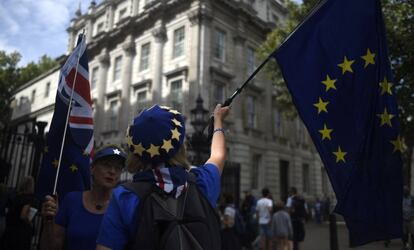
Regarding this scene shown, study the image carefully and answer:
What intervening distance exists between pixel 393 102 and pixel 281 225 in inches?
266

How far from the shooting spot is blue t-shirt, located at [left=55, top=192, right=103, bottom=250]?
2.88 metres

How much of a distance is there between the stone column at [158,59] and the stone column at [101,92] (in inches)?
233

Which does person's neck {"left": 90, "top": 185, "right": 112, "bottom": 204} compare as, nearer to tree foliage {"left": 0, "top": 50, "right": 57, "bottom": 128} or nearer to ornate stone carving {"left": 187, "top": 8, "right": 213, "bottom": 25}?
ornate stone carving {"left": 187, "top": 8, "right": 213, "bottom": 25}

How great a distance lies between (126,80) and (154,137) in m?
24.9

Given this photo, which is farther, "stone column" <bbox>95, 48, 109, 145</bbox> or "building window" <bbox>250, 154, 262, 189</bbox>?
"stone column" <bbox>95, 48, 109, 145</bbox>

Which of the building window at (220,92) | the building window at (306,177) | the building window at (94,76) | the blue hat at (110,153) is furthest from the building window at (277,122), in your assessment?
the blue hat at (110,153)

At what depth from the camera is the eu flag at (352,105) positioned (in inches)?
124

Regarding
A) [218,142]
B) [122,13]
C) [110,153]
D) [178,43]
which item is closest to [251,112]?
[178,43]

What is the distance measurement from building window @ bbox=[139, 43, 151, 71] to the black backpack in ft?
78.8

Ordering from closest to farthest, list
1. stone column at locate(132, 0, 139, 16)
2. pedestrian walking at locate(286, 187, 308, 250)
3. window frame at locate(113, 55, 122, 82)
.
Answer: pedestrian walking at locate(286, 187, 308, 250) < window frame at locate(113, 55, 122, 82) < stone column at locate(132, 0, 139, 16)

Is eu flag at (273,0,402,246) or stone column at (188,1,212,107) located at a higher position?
stone column at (188,1,212,107)

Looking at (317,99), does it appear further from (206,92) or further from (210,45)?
(210,45)

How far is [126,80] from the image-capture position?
85.3 ft

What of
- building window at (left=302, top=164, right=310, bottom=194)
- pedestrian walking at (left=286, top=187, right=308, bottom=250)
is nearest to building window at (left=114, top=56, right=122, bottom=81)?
building window at (left=302, top=164, right=310, bottom=194)
